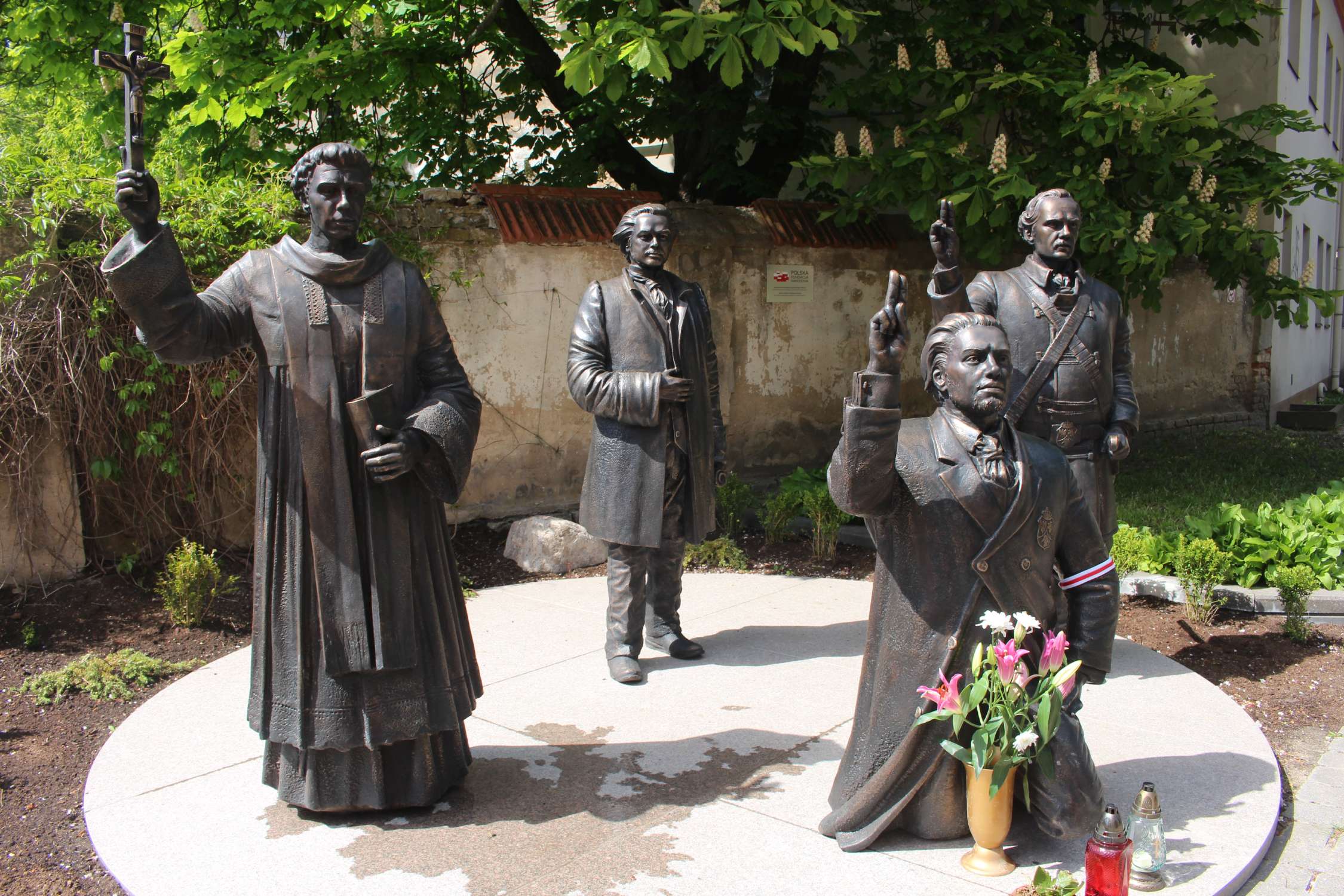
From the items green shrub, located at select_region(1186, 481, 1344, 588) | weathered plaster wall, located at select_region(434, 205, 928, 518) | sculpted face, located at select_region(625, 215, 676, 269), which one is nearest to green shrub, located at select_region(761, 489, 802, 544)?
weathered plaster wall, located at select_region(434, 205, 928, 518)

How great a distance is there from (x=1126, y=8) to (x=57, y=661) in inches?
365

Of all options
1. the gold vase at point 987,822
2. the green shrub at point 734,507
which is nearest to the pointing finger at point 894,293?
the gold vase at point 987,822

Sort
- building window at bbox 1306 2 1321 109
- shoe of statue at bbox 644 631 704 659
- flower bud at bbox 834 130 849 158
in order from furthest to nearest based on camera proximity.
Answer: building window at bbox 1306 2 1321 109
flower bud at bbox 834 130 849 158
shoe of statue at bbox 644 631 704 659

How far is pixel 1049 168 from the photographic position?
23.6ft

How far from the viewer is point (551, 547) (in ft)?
22.8

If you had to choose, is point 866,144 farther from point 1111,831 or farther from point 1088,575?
point 1111,831

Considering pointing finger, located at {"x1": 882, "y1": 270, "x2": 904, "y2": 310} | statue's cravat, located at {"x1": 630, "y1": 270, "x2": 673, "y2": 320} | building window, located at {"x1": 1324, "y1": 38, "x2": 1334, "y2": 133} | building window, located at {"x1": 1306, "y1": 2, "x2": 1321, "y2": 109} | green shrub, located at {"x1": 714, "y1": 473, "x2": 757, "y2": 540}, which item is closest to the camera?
pointing finger, located at {"x1": 882, "y1": 270, "x2": 904, "y2": 310}

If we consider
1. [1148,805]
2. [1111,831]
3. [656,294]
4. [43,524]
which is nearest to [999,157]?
[656,294]

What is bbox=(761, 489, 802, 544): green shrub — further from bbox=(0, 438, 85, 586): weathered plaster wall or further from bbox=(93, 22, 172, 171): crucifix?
bbox=(93, 22, 172, 171): crucifix

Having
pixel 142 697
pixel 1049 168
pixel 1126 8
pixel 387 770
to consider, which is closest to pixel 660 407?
pixel 387 770

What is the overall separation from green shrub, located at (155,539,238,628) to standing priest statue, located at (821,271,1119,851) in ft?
12.3

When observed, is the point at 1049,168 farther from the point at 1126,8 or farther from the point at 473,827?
the point at 473,827

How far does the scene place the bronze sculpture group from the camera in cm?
294

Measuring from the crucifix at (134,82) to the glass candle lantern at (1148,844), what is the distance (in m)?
3.15
